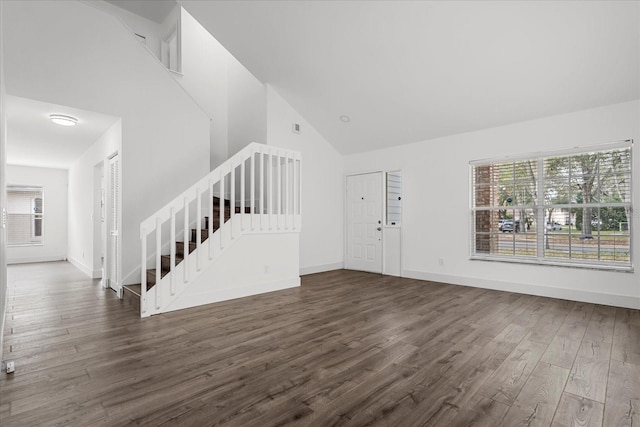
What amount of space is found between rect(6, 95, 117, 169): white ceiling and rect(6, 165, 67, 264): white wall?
34.7 inches

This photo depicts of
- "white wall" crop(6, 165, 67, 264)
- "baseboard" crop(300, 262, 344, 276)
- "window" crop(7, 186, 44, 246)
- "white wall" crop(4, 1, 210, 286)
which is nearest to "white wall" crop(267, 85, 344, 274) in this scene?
"baseboard" crop(300, 262, 344, 276)

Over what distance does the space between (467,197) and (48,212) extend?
33.1 ft

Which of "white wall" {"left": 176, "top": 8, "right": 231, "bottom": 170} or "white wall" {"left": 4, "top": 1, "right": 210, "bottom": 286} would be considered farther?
"white wall" {"left": 176, "top": 8, "right": 231, "bottom": 170}

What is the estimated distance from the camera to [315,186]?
6.54 meters

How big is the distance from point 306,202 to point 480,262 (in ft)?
10.9

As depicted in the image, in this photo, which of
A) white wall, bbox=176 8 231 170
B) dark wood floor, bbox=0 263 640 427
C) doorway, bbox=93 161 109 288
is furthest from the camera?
white wall, bbox=176 8 231 170

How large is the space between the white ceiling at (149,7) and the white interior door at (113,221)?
144 inches

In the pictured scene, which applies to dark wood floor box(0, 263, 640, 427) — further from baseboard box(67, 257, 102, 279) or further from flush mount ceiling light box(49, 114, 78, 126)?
flush mount ceiling light box(49, 114, 78, 126)

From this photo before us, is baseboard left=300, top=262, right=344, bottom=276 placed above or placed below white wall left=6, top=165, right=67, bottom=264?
below

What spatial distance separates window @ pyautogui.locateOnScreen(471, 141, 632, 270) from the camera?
4074 mm

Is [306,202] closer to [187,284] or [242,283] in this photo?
[242,283]

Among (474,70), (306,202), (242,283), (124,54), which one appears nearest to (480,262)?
(474,70)

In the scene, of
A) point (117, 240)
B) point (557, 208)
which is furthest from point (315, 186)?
point (557, 208)

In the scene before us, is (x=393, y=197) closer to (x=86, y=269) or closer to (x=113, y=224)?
(x=113, y=224)
